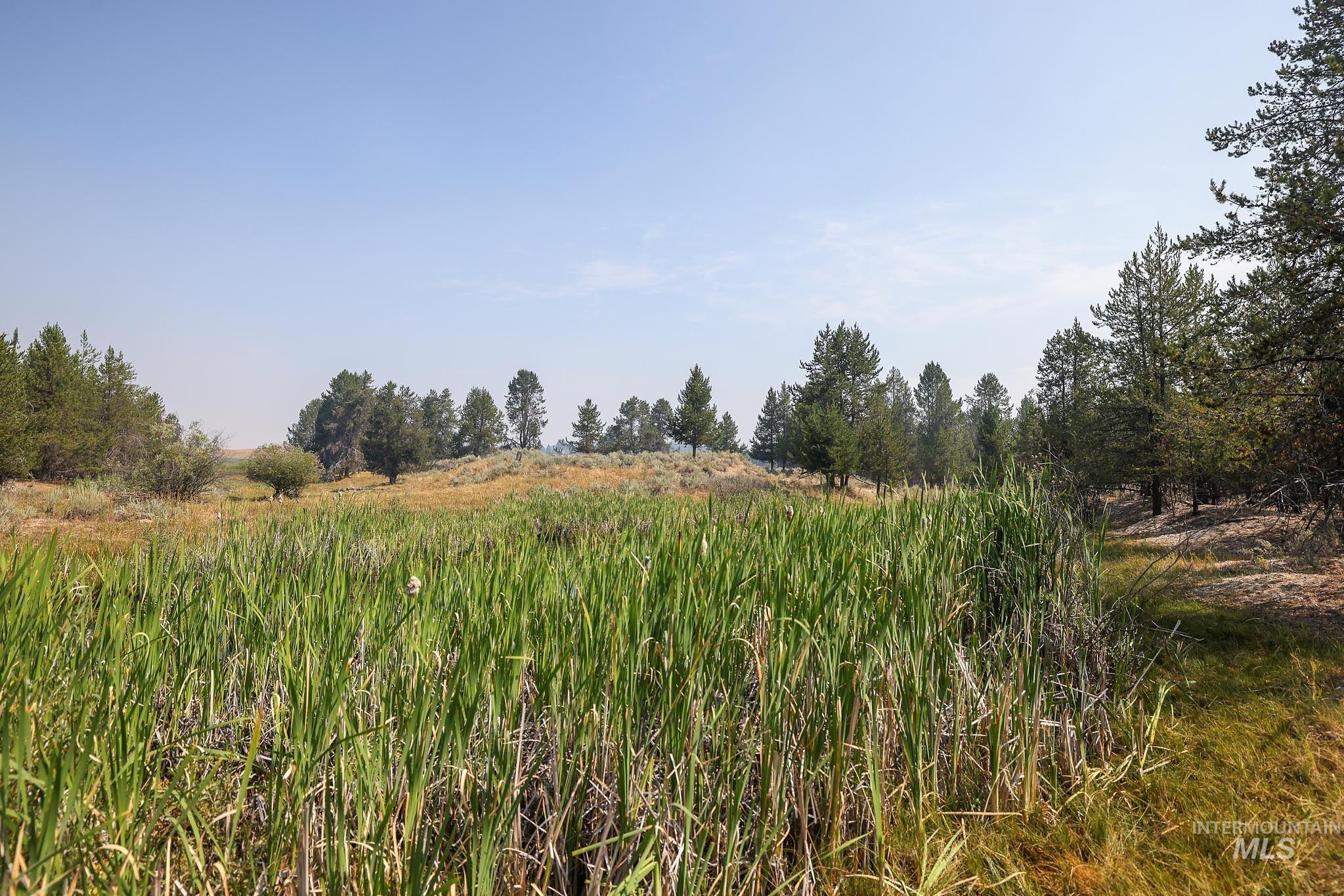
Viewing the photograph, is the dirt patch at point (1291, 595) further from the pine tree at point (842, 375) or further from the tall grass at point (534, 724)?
the pine tree at point (842, 375)

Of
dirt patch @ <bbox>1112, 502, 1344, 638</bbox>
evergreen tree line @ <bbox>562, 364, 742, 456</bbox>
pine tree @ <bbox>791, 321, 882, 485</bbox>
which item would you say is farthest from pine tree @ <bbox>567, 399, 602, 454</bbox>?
dirt patch @ <bbox>1112, 502, 1344, 638</bbox>

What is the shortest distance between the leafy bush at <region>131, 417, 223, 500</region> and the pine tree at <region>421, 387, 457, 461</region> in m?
52.9

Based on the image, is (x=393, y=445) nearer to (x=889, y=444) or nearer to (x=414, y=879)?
(x=889, y=444)

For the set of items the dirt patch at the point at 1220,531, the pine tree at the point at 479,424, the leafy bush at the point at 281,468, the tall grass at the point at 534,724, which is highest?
the pine tree at the point at 479,424

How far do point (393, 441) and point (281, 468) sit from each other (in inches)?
1152

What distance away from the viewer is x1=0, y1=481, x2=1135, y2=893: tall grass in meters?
1.66

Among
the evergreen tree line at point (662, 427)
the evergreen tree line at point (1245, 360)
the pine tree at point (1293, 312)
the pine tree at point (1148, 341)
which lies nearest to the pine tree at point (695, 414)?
the evergreen tree line at point (662, 427)

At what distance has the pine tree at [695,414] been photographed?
56188 mm

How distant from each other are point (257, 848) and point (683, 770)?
1.61 m

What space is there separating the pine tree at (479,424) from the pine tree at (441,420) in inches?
172

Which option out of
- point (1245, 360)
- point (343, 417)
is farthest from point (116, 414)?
point (1245, 360)

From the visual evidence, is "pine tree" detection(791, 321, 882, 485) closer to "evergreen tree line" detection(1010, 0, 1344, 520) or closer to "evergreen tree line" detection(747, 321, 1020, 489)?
"evergreen tree line" detection(747, 321, 1020, 489)

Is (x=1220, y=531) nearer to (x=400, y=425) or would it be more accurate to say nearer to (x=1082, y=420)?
(x=1082, y=420)

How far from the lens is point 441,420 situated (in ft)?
266
